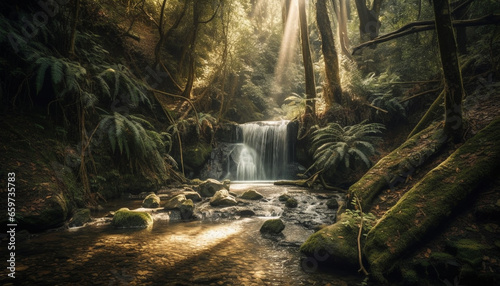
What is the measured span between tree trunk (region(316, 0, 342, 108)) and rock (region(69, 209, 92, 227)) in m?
9.15

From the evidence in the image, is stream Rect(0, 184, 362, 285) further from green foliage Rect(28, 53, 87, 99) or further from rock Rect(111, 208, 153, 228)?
green foliage Rect(28, 53, 87, 99)

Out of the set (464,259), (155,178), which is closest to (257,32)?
(155,178)

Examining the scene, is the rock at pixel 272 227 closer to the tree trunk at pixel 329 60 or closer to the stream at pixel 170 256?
the stream at pixel 170 256

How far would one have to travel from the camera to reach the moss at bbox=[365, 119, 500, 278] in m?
2.77

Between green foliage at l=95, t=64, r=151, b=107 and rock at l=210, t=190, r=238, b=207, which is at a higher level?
green foliage at l=95, t=64, r=151, b=107

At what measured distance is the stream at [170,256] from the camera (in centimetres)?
267

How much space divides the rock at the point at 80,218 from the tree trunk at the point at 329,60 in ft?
30.0

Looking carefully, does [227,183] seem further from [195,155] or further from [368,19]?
[368,19]

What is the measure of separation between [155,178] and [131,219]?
3.11 m

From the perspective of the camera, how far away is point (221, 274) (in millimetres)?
2861

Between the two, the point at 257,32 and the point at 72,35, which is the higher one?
the point at 257,32

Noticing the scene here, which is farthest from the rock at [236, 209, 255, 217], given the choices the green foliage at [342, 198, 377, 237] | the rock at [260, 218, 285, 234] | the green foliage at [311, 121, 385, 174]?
the green foliage at [311, 121, 385, 174]

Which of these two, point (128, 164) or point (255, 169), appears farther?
point (255, 169)

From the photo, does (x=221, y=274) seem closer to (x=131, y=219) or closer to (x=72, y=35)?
(x=131, y=219)
